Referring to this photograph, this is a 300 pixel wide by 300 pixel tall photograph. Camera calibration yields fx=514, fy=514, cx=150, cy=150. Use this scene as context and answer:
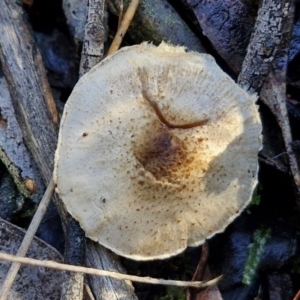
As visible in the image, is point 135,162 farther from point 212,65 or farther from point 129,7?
point 129,7

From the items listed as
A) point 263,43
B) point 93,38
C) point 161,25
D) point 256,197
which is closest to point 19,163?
point 93,38

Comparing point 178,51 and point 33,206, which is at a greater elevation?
point 178,51

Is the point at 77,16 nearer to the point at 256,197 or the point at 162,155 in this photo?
the point at 162,155

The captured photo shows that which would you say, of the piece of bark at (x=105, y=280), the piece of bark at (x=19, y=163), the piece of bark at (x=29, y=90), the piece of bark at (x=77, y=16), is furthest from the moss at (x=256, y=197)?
the piece of bark at (x=77, y=16)

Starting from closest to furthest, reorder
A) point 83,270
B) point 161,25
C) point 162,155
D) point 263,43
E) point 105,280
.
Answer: point 83,270 → point 162,155 → point 105,280 → point 263,43 → point 161,25

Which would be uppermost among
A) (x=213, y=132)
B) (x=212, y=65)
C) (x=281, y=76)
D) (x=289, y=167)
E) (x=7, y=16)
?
(x=7, y=16)

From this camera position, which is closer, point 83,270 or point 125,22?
point 83,270

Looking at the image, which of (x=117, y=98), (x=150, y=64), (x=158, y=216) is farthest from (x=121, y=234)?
(x=150, y=64)

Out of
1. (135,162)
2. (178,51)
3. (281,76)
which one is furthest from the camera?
(281,76)
